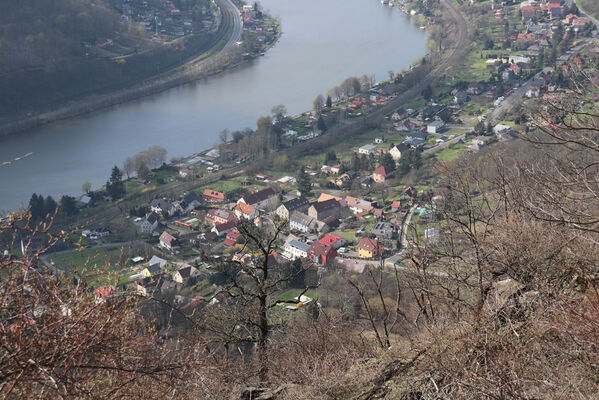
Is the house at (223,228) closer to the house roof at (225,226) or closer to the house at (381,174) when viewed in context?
the house roof at (225,226)

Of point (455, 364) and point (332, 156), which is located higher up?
point (455, 364)

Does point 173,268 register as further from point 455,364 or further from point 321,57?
point 321,57

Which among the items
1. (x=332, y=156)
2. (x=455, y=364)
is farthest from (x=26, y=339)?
(x=332, y=156)

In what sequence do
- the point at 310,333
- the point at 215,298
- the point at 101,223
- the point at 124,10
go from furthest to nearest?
1. the point at 124,10
2. the point at 101,223
3. the point at 215,298
4. the point at 310,333

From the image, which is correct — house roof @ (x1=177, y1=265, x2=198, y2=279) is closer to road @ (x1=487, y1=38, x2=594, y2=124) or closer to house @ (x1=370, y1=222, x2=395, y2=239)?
house @ (x1=370, y1=222, x2=395, y2=239)

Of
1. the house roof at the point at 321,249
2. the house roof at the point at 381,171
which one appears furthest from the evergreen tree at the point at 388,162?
the house roof at the point at 321,249
